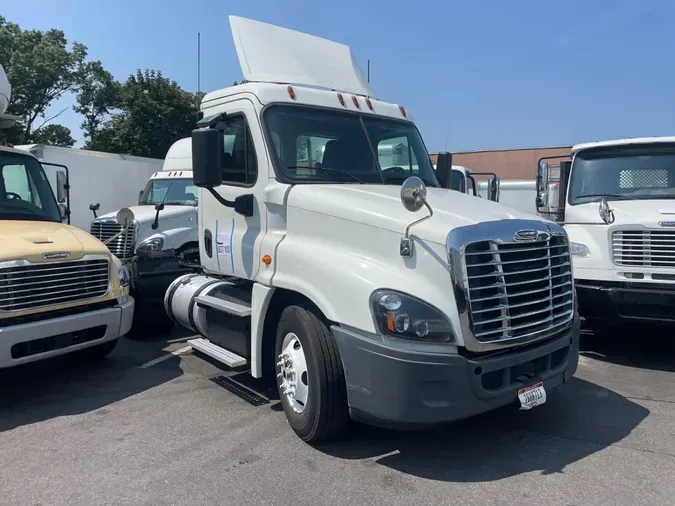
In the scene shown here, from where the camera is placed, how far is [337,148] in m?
5.11

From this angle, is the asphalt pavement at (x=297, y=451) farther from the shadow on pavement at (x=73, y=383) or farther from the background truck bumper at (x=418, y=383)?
the background truck bumper at (x=418, y=383)

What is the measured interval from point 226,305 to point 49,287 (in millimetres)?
1649

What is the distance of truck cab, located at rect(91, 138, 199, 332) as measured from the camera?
7363 mm

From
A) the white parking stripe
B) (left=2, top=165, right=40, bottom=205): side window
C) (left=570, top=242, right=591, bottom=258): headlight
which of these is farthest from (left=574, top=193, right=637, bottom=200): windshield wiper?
(left=2, top=165, right=40, bottom=205): side window

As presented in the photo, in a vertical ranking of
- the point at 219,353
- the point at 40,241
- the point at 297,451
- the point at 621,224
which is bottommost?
the point at 297,451

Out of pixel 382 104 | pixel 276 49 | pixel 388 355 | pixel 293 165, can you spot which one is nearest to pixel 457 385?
pixel 388 355

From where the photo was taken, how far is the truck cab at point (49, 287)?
5.05 meters

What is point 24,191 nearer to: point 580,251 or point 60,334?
point 60,334

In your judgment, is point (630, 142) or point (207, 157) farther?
point (630, 142)

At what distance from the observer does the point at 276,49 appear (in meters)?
5.66

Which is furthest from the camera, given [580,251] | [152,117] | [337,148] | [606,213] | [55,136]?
[55,136]

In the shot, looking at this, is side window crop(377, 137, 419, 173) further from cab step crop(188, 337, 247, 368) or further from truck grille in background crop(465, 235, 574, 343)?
cab step crop(188, 337, 247, 368)

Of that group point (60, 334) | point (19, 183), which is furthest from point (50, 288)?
point (19, 183)

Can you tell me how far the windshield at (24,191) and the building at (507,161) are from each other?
22800mm
